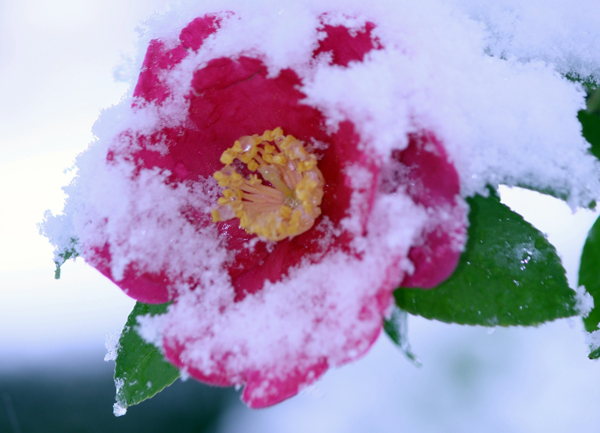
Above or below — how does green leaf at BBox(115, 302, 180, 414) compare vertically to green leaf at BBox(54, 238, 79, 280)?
below

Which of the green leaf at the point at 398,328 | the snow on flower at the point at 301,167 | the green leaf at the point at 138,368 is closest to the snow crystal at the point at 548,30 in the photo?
the snow on flower at the point at 301,167

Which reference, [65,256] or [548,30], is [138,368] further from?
[548,30]

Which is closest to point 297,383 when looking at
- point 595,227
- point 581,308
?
point 581,308

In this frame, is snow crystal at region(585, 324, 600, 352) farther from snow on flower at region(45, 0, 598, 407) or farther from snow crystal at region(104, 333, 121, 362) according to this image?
snow crystal at region(104, 333, 121, 362)

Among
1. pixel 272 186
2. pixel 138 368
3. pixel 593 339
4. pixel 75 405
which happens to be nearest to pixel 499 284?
pixel 593 339

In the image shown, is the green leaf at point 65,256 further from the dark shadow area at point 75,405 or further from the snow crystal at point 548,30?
the dark shadow area at point 75,405

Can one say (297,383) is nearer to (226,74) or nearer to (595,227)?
(226,74)

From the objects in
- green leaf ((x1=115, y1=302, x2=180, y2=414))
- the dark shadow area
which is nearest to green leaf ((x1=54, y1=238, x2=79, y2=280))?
green leaf ((x1=115, y1=302, x2=180, y2=414))
